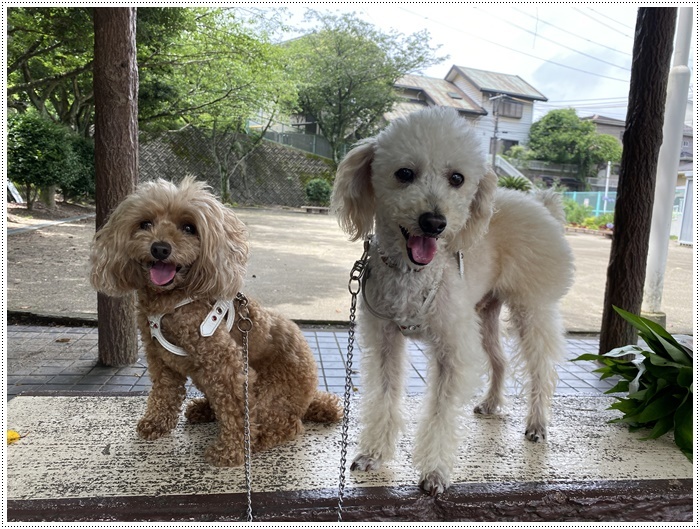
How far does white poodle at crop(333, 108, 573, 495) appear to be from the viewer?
189 centimetres

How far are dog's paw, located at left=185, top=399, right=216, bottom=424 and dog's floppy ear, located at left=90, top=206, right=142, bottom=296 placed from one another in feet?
2.75

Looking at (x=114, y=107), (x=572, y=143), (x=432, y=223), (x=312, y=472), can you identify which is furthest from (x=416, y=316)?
(x=572, y=143)

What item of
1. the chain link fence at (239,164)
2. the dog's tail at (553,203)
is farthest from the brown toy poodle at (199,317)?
the chain link fence at (239,164)

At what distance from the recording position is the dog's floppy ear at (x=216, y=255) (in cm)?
197

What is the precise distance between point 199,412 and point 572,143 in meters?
38.1

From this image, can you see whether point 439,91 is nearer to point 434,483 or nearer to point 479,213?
point 479,213

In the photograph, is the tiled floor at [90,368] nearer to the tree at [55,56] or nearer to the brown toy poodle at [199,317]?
the brown toy poodle at [199,317]

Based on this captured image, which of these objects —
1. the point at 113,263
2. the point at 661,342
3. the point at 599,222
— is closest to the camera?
the point at 113,263

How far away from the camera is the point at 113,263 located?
1994 mm

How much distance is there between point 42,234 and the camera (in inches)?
414

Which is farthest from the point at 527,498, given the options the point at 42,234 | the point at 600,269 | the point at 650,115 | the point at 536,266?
the point at 42,234

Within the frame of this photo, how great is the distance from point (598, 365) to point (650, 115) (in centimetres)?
224

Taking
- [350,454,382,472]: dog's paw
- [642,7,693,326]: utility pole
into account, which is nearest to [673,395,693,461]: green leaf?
[350,454,382,472]: dog's paw

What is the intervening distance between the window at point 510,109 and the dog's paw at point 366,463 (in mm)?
39163
